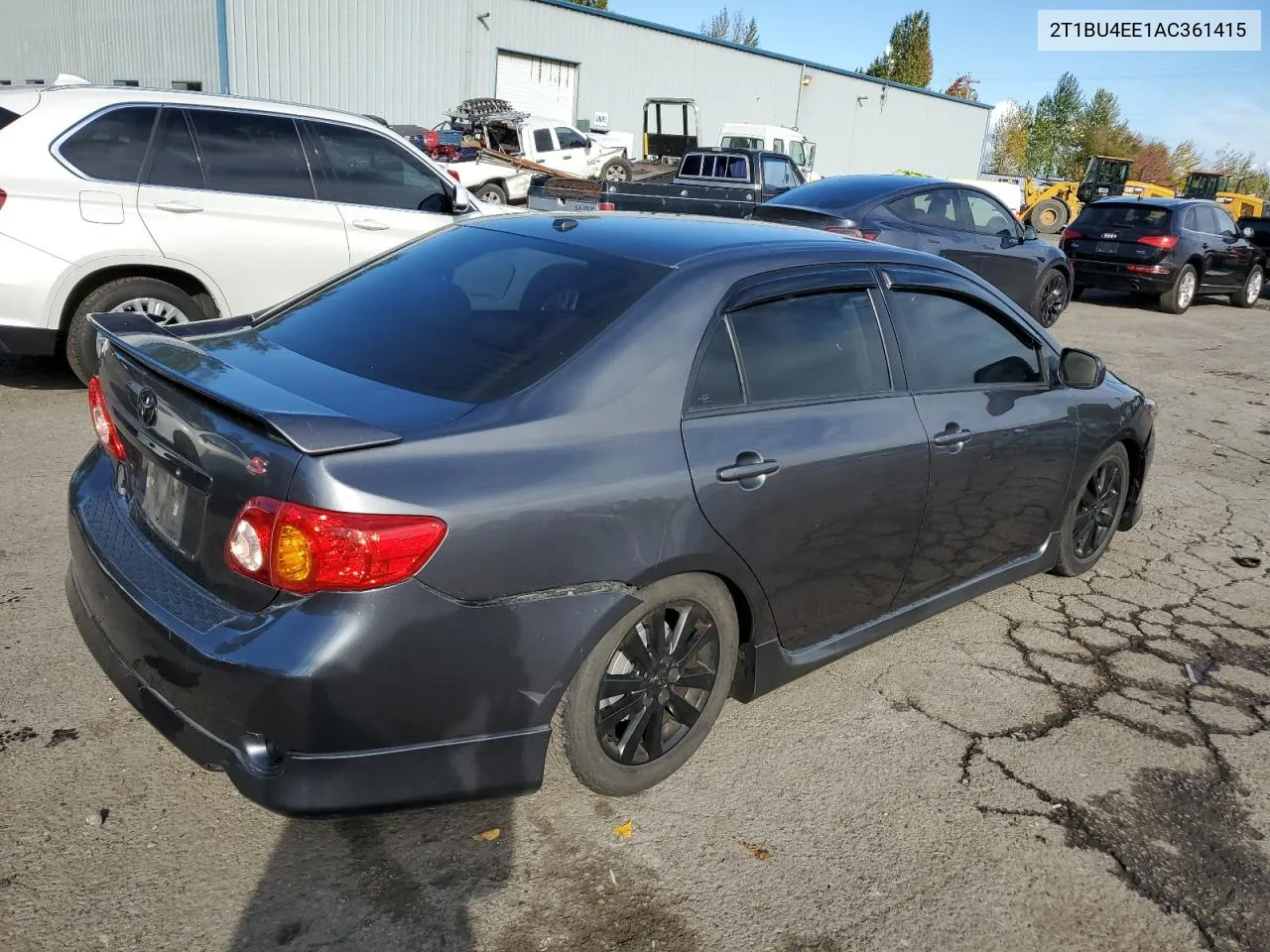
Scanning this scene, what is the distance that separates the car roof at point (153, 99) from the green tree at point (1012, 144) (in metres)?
72.1

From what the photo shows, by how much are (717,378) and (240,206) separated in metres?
4.75

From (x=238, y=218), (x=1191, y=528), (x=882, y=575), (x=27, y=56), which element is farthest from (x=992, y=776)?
(x=27, y=56)

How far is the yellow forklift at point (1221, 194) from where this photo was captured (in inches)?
1246

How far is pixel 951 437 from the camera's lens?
3.60 m

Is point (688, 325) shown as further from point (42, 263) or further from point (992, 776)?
point (42, 263)

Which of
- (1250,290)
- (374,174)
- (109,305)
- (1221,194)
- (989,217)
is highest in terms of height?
(1221,194)

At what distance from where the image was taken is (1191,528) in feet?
19.0

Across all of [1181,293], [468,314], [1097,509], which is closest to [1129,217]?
[1181,293]

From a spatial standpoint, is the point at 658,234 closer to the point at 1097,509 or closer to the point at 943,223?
the point at 1097,509

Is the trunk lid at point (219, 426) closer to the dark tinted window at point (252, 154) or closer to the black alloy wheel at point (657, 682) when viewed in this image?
the black alloy wheel at point (657, 682)

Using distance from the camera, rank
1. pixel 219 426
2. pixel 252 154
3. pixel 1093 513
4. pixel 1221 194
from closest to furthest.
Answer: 1. pixel 219 426
2. pixel 1093 513
3. pixel 252 154
4. pixel 1221 194

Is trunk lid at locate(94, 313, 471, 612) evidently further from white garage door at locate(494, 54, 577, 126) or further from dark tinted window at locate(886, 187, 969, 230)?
white garage door at locate(494, 54, 577, 126)

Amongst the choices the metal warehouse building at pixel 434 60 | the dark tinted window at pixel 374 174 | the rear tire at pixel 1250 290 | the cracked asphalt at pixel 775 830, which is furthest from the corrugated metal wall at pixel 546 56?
the cracked asphalt at pixel 775 830

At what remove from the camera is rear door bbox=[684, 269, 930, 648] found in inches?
114
